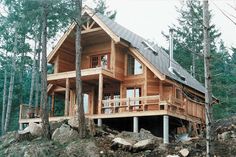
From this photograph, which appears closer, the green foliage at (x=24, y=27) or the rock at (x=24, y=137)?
the rock at (x=24, y=137)

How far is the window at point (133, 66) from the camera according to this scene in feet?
72.1

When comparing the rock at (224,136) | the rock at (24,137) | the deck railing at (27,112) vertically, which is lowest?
the rock at (24,137)

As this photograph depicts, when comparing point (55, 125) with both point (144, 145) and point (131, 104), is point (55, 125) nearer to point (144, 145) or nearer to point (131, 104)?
point (131, 104)

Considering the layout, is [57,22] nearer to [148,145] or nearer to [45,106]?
[45,106]

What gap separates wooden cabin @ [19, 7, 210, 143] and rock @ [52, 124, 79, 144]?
2505 millimetres

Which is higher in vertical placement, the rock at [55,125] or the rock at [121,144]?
the rock at [55,125]

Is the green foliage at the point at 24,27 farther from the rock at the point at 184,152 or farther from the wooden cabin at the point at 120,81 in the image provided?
the rock at the point at 184,152

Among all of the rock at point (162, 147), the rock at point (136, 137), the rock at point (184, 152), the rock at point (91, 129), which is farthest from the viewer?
the rock at point (91, 129)

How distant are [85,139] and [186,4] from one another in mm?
11221

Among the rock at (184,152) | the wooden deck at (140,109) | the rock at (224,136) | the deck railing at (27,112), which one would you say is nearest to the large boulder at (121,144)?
the rock at (184,152)

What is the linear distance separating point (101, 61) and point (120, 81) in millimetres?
2246

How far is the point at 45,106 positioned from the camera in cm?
1908

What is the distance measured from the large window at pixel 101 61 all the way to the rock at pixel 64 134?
21.5 feet

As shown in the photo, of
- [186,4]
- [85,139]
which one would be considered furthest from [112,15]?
[186,4]
